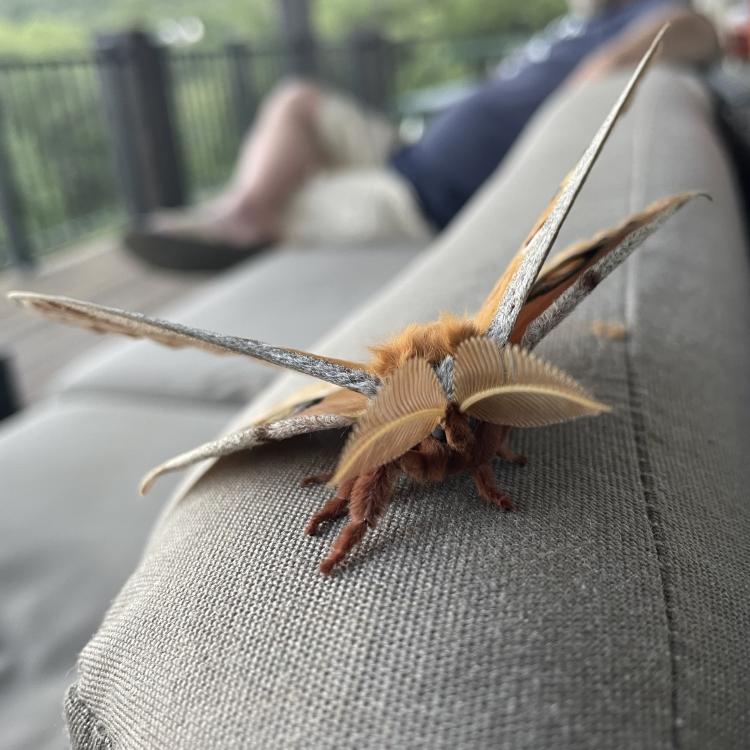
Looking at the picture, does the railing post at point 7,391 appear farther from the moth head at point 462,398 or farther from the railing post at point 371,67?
the railing post at point 371,67

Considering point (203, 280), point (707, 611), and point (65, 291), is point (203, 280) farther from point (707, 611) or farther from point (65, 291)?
point (707, 611)

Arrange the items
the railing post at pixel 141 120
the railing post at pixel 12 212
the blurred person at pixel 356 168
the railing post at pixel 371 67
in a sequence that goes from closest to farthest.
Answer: the blurred person at pixel 356 168 → the railing post at pixel 12 212 → the railing post at pixel 141 120 → the railing post at pixel 371 67

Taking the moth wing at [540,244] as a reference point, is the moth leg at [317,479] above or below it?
below

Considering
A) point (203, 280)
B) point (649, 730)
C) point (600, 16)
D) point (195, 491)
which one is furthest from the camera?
point (600, 16)

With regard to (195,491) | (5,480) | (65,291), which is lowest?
(65,291)

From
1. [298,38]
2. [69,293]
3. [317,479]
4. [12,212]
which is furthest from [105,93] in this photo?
[317,479]

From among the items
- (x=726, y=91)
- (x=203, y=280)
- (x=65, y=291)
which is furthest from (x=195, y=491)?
(x=65, y=291)

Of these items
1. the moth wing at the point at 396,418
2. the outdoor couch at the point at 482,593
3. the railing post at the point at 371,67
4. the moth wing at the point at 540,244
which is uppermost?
the moth wing at the point at 540,244

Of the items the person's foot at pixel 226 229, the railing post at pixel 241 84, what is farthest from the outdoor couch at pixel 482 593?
the railing post at pixel 241 84
